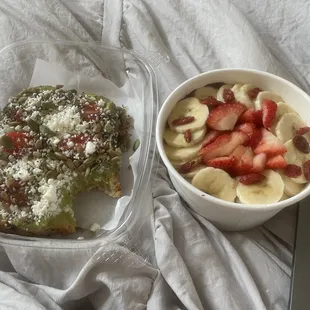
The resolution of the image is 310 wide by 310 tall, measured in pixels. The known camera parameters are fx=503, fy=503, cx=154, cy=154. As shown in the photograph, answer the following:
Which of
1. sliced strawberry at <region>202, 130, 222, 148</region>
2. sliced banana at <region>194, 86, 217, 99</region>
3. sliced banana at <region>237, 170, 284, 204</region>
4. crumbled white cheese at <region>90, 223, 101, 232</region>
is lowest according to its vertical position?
crumbled white cheese at <region>90, 223, 101, 232</region>

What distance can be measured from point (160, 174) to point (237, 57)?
33 centimetres

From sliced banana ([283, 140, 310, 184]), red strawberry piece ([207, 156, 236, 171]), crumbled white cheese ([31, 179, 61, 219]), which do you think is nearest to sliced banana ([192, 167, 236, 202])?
red strawberry piece ([207, 156, 236, 171])

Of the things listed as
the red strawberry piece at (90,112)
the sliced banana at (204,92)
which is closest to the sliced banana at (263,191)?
the sliced banana at (204,92)

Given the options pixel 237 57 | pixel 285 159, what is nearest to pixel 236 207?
pixel 285 159

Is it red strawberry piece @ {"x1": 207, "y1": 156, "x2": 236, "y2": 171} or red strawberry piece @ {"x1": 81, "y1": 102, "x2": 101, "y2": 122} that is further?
red strawberry piece @ {"x1": 81, "y1": 102, "x2": 101, "y2": 122}

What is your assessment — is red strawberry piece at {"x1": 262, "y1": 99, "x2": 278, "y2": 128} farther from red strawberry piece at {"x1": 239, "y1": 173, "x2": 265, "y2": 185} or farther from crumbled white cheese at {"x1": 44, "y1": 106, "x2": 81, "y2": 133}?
crumbled white cheese at {"x1": 44, "y1": 106, "x2": 81, "y2": 133}

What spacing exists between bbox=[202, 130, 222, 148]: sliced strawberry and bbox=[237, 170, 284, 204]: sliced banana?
0.10m

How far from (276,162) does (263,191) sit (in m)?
0.06

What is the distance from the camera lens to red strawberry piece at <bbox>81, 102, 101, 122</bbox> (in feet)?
3.45

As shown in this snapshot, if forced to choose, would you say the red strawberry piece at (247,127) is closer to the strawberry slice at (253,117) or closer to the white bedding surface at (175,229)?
the strawberry slice at (253,117)

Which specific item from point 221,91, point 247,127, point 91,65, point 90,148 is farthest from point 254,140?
point 91,65

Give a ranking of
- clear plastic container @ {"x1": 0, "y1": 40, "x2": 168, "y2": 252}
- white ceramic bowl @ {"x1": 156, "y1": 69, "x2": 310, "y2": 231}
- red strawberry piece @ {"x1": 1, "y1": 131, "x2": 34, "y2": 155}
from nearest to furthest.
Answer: white ceramic bowl @ {"x1": 156, "y1": 69, "x2": 310, "y2": 231} < red strawberry piece @ {"x1": 1, "y1": 131, "x2": 34, "y2": 155} < clear plastic container @ {"x1": 0, "y1": 40, "x2": 168, "y2": 252}

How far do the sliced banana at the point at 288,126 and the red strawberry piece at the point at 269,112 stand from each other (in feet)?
0.06

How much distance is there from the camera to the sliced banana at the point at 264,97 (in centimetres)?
100
